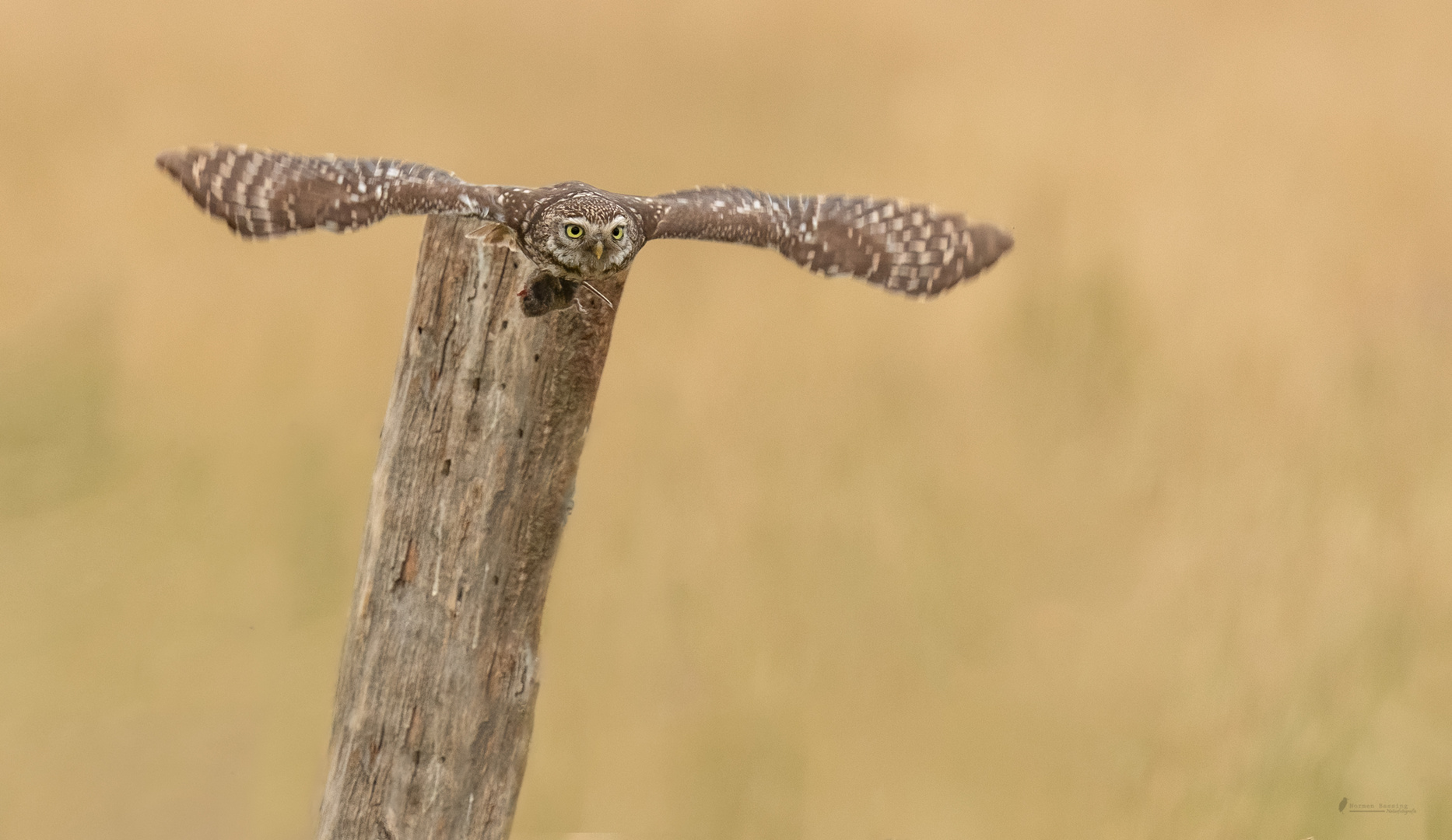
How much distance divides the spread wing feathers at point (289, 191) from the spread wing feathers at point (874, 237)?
1.29 feet

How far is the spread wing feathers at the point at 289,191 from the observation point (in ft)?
4.90

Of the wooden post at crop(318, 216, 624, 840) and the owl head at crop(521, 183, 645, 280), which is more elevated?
the owl head at crop(521, 183, 645, 280)

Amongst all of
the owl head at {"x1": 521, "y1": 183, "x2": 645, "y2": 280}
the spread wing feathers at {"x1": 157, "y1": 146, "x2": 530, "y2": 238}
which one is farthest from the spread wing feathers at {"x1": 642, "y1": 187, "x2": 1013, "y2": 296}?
the spread wing feathers at {"x1": 157, "y1": 146, "x2": 530, "y2": 238}

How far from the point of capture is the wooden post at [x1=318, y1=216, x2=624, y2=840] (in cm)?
159

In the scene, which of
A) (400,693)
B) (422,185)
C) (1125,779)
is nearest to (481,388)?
(422,185)

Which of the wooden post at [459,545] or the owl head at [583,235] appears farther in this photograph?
the wooden post at [459,545]

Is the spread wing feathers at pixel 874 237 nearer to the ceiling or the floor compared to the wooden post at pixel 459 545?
nearer to the ceiling

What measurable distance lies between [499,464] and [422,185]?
447 mm

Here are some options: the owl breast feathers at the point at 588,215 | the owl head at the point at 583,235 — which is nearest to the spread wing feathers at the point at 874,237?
the owl breast feathers at the point at 588,215

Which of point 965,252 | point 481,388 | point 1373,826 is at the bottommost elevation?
point 1373,826

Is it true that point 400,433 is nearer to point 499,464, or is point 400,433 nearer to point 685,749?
point 499,464

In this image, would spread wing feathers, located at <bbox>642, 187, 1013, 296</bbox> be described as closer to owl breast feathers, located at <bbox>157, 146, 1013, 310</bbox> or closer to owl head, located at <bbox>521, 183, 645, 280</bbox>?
owl breast feathers, located at <bbox>157, 146, 1013, 310</bbox>

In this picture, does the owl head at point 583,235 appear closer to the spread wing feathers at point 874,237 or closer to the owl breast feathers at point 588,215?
the owl breast feathers at point 588,215

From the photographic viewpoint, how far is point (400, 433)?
1680mm
